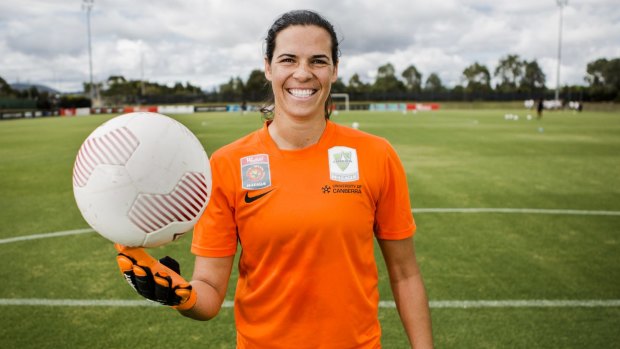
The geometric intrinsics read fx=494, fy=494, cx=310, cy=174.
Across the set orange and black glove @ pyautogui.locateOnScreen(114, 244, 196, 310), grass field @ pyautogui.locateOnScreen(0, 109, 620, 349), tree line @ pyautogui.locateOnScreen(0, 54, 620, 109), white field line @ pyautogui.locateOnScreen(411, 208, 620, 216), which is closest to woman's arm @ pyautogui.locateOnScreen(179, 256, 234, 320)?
orange and black glove @ pyautogui.locateOnScreen(114, 244, 196, 310)

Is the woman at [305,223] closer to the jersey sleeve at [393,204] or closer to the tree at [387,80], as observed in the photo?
the jersey sleeve at [393,204]

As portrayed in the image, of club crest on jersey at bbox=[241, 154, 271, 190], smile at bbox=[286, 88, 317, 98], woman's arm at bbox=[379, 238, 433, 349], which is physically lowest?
woman's arm at bbox=[379, 238, 433, 349]

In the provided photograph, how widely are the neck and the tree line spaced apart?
6709 cm

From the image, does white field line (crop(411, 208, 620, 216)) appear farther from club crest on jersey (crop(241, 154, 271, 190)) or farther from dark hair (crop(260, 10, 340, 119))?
club crest on jersey (crop(241, 154, 271, 190))

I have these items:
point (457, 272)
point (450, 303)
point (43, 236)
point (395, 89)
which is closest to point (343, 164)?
point (450, 303)

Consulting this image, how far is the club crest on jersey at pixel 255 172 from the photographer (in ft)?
7.19

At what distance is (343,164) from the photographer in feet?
7.32

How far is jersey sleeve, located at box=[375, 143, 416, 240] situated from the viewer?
2.27 metres

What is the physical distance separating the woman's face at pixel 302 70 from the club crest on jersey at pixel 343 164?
0.68 feet

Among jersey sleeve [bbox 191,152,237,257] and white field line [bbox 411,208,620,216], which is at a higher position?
jersey sleeve [bbox 191,152,237,257]

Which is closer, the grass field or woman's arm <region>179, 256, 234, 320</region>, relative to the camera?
woman's arm <region>179, 256, 234, 320</region>

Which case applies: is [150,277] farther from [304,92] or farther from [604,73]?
[604,73]

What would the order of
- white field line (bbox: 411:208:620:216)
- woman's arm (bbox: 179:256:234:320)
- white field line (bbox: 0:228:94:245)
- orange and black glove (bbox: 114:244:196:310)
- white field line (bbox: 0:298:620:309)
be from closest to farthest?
orange and black glove (bbox: 114:244:196:310) < woman's arm (bbox: 179:256:234:320) < white field line (bbox: 0:298:620:309) < white field line (bbox: 0:228:94:245) < white field line (bbox: 411:208:620:216)

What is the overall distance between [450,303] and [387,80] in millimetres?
110581
